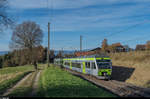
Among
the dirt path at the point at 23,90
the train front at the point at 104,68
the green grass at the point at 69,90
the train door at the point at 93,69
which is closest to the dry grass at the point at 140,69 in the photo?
the train front at the point at 104,68

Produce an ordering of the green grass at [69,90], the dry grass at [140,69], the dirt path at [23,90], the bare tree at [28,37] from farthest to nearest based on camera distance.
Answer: the bare tree at [28,37] → the dry grass at [140,69] → the dirt path at [23,90] → the green grass at [69,90]

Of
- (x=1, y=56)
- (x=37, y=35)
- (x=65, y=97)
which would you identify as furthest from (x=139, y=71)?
(x=1, y=56)

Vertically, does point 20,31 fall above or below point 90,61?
above

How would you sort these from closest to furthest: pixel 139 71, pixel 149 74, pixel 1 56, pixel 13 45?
pixel 149 74 < pixel 139 71 < pixel 13 45 < pixel 1 56

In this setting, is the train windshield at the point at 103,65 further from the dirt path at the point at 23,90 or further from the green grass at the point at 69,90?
the dirt path at the point at 23,90

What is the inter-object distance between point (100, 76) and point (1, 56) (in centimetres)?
7044

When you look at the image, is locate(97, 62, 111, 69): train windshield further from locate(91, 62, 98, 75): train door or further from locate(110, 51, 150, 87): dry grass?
locate(110, 51, 150, 87): dry grass

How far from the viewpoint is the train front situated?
74.5 feet

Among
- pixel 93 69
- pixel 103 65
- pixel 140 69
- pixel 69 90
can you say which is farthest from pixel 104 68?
pixel 69 90

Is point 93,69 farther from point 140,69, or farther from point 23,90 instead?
point 23,90

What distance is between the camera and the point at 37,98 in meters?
9.73

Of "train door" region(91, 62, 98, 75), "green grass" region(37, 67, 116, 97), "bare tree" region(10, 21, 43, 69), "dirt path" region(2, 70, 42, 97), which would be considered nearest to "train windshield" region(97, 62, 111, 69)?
→ "train door" region(91, 62, 98, 75)

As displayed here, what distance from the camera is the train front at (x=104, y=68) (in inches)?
894

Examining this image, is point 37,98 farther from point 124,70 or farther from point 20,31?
point 20,31
